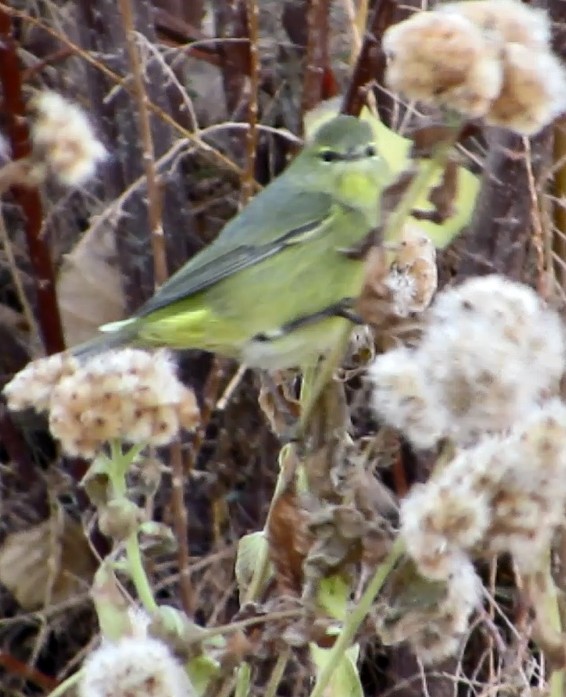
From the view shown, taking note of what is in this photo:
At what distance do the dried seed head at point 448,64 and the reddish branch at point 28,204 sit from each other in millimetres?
747

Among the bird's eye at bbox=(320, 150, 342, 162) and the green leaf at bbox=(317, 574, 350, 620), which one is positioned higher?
the green leaf at bbox=(317, 574, 350, 620)

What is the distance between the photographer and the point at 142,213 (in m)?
1.80

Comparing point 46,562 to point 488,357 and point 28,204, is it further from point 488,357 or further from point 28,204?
point 488,357

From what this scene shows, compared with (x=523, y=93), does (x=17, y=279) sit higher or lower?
lower

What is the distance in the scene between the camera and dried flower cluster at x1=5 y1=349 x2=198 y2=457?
2.82 feet

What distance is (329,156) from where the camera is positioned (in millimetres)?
1587

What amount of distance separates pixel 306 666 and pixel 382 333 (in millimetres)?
880

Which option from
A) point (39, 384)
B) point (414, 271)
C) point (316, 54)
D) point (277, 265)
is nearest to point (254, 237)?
point (277, 265)

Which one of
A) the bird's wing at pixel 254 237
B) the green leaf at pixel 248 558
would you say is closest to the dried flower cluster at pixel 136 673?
the green leaf at pixel 248 558

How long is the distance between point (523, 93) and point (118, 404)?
36 centimetres

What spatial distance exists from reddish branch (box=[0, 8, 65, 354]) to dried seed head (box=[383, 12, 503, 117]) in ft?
2.45

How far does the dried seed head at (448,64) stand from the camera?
2.37 ft

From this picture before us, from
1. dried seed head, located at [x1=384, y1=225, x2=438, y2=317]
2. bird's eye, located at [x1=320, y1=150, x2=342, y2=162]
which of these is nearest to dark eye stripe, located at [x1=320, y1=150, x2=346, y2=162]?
bird's eye, located at [x1=320, y1=150, x2=342, y2=162]

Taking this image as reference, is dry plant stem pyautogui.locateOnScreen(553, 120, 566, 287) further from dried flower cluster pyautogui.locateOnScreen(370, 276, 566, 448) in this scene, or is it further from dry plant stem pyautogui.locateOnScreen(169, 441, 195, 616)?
dried flower cluster pyautogui.locateOnScreen(370, 276, 566, 448)
